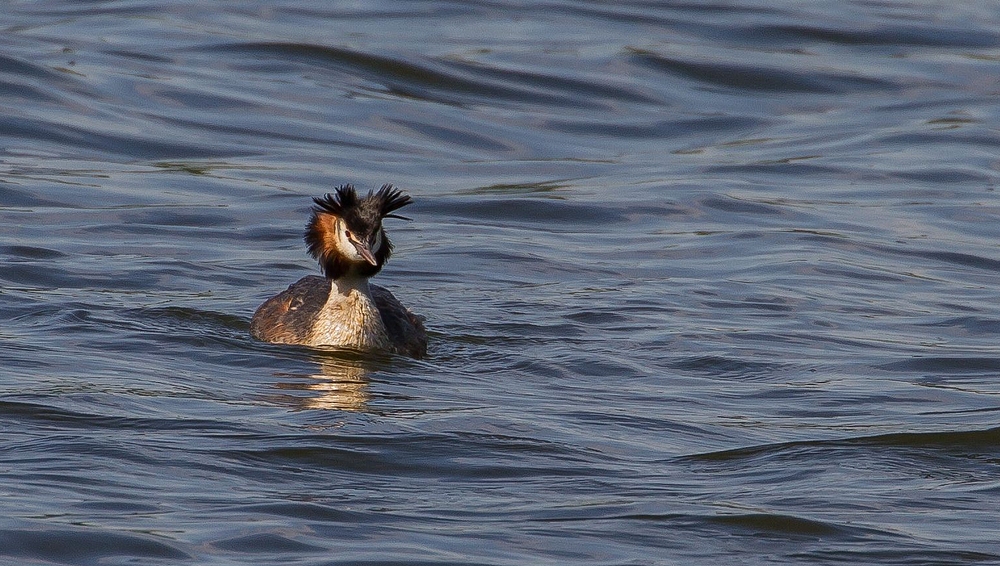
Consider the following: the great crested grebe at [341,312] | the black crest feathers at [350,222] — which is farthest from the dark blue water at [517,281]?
the black crest feathers at [350,222]

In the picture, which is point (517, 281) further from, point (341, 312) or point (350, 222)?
point (350, 222)

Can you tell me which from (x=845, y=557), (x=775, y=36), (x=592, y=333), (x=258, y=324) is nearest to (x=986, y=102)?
(x=775, y=36)

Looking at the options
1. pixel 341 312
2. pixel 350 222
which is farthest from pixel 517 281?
pixel 350 222

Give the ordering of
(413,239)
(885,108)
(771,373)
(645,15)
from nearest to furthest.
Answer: (771,373), (413,239), (885,108), (645,15)

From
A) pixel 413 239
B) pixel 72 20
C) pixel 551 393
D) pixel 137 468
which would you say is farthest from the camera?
pixel 72 20

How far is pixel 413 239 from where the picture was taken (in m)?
15.3

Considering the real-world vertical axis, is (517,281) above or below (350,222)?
below

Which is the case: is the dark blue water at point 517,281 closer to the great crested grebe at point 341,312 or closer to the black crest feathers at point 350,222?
the great crested grebe at point 341,312

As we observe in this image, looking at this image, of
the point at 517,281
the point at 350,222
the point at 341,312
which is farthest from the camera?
the point at 517,281

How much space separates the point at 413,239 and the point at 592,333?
3486mm

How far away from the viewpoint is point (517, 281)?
1379 cm

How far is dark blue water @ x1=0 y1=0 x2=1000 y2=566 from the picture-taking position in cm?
776

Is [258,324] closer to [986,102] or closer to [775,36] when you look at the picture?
[986,102]

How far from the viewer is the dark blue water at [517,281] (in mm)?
7762
